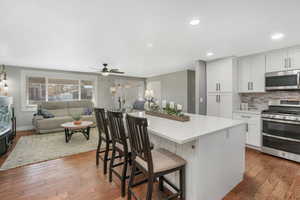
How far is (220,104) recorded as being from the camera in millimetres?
3752

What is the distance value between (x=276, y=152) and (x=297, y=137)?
1.55ft

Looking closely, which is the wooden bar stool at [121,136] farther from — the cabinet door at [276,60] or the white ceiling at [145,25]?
the cabinet door at [276,60]

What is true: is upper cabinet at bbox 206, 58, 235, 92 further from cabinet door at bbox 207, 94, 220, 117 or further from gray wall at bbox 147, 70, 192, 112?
gray wall at bbox 147, 70, 192, 112

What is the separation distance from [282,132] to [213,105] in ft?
5.03

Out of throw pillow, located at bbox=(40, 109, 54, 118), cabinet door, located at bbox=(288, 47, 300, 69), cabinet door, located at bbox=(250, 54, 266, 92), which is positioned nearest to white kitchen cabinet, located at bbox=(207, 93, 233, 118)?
cabinet door, located at bbox=(250, 54, 266, 92)

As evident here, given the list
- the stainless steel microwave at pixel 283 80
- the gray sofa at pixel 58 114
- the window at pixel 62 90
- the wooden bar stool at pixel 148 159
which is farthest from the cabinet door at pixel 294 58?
the window at pixel 62 90

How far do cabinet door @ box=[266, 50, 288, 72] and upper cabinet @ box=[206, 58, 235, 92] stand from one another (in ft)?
2.35

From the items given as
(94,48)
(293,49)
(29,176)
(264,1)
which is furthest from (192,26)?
(29,176)

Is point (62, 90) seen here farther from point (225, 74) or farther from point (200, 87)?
point (225, 74)

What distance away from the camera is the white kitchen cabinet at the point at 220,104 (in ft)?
11.7

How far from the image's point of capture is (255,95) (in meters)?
3.63

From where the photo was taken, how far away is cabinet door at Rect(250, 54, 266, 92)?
10.7 feet

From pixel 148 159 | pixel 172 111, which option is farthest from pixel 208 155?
pixel 172 111

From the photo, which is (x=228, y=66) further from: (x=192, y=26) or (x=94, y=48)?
(x=94, y=48)
